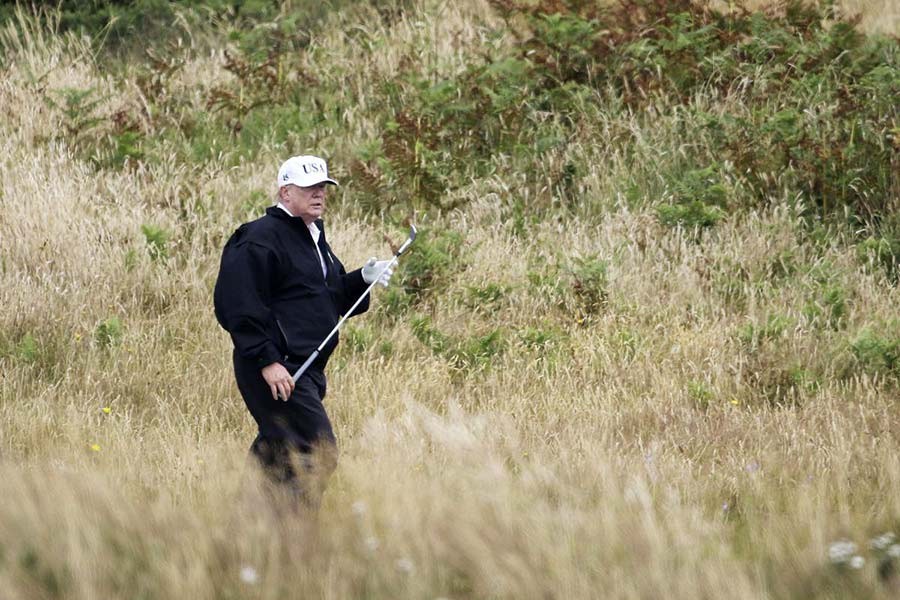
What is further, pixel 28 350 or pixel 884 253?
pixel 884 253

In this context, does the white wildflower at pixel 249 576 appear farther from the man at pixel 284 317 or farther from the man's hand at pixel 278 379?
the man's hand at pixel 278 379

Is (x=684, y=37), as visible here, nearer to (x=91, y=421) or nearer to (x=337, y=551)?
(x=91, y=421)

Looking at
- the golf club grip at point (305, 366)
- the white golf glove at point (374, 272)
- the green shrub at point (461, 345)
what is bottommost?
the green shrub at point (461, 345)

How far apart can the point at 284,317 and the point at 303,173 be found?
61 centimetres

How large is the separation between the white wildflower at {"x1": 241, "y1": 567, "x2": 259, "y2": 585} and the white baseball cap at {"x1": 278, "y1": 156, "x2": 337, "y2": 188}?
1.99m

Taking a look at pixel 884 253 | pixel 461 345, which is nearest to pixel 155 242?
pixel 461 345

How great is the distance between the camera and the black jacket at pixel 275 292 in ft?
17.3

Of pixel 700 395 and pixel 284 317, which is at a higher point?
pixel 284 317

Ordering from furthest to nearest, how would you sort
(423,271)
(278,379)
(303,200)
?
(423,271), (303,200), (278,379)

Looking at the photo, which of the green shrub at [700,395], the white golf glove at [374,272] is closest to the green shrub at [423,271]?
the green shrub at [700,395]

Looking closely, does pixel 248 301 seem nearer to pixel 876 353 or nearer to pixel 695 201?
pixel 876 353

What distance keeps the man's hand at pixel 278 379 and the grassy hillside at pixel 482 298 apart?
0.38m

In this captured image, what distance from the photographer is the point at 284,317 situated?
5.52m

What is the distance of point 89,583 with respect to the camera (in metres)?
3.94
